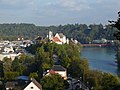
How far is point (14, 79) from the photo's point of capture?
49.1ft

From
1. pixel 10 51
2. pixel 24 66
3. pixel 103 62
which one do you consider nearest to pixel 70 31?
pixel 10 51

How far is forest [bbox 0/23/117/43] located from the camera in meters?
62.2

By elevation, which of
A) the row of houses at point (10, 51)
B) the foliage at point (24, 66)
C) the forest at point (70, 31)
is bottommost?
the forest at point (70, 31)

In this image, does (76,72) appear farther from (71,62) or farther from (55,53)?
(55,53)

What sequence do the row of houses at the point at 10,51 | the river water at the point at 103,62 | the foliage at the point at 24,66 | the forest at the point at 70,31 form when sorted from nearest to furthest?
the foliage at the point at 24,66
the river water at the point at 103,62
the row of houses at the point at 10,51
the forest at the point at 70,31

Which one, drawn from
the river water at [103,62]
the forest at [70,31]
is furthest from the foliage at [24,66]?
the forest at [70,31]

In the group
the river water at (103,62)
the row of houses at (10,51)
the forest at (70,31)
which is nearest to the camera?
the river water at (103,62)

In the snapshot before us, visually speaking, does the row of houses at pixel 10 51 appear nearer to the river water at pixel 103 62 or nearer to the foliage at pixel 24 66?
the foliage at pixel 24 66

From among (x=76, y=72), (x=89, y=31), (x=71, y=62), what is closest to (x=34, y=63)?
(x=71, y=62)

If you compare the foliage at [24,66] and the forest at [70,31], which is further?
the forest at [70,31]

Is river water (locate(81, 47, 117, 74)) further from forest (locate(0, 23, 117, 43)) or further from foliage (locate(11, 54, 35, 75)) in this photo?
forest (locate(0, 23, 117, 43))

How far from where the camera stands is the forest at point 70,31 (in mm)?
62156

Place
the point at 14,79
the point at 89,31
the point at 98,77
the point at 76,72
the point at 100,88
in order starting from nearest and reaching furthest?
the point at 100,88, the point at 98,77, the point at 14,79, the point at 76,72, the point at 89,31

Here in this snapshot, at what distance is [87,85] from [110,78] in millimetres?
2672
